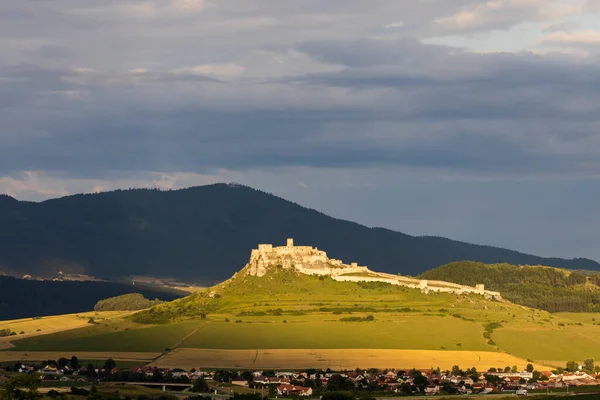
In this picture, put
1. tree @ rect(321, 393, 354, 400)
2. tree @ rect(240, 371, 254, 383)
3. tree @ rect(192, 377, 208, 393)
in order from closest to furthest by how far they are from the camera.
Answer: tree @ rect(321, 393, 354, 400), tree @ rect(192, 377, 208, 393), tree @ rect(240, 371, 254, 383)

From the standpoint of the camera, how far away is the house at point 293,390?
5049 inches

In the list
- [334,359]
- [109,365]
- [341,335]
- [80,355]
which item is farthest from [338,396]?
[80,355]

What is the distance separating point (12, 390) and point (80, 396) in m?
15.6

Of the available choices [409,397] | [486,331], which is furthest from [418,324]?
[409,397]

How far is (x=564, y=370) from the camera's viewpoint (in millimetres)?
156500

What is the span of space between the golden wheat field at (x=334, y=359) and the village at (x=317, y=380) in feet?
17.1

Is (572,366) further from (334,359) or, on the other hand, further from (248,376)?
(248,376)

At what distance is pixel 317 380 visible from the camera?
13988cm

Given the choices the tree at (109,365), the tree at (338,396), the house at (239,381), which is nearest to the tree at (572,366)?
the house at (239,381)

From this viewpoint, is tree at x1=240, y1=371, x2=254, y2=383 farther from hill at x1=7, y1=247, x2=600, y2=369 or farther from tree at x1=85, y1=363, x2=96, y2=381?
tree at x1=85, y1=363, x2=96, y2=381

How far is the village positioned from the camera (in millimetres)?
132125

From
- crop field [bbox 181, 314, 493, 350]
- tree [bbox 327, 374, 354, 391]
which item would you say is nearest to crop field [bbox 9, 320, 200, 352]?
crop field [bbox 181, 314, 493, 350]

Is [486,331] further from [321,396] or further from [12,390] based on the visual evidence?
[12,390]

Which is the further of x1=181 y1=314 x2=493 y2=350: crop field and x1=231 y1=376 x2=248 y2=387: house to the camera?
x1=181 y1=314 x2=493 y2=350: crop field
